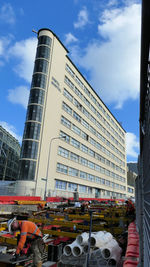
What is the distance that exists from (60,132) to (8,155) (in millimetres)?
33987

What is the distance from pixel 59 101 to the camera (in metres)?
40.7

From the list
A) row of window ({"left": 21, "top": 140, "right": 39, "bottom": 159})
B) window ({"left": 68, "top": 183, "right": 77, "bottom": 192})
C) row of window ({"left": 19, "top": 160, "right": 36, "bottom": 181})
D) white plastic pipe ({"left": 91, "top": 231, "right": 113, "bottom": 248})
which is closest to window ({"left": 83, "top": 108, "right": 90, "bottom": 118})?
window ({"left": 68, "top": 183, "right": 77, "bottom": 192})

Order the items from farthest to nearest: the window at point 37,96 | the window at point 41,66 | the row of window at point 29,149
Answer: the window at point 41,66, the window at point 37,96, the row of window at point 29,149

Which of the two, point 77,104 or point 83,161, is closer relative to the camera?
point 77,104

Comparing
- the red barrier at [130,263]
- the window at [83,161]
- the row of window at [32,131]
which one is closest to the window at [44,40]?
the row of window at [32,131]

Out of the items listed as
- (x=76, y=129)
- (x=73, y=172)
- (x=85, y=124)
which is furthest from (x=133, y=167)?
(x=73, y=172)

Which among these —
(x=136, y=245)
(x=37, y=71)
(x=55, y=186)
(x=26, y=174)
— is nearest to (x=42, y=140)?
(x=26, y=174)

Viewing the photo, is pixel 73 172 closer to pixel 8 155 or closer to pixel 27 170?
pixel 27 170

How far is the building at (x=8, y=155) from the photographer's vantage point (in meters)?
61.0

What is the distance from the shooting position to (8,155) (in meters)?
66.1

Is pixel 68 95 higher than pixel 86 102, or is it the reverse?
pixel 86 102

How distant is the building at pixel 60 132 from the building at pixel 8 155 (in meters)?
27.2

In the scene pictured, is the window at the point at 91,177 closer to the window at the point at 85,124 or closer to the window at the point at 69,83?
the window at the point at 85,124

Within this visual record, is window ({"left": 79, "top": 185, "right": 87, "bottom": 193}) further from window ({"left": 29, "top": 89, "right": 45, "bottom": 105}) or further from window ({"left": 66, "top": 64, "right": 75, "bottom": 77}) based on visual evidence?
window ({"left": 66, "top": 64, "right": 75, "bottom": 77})
